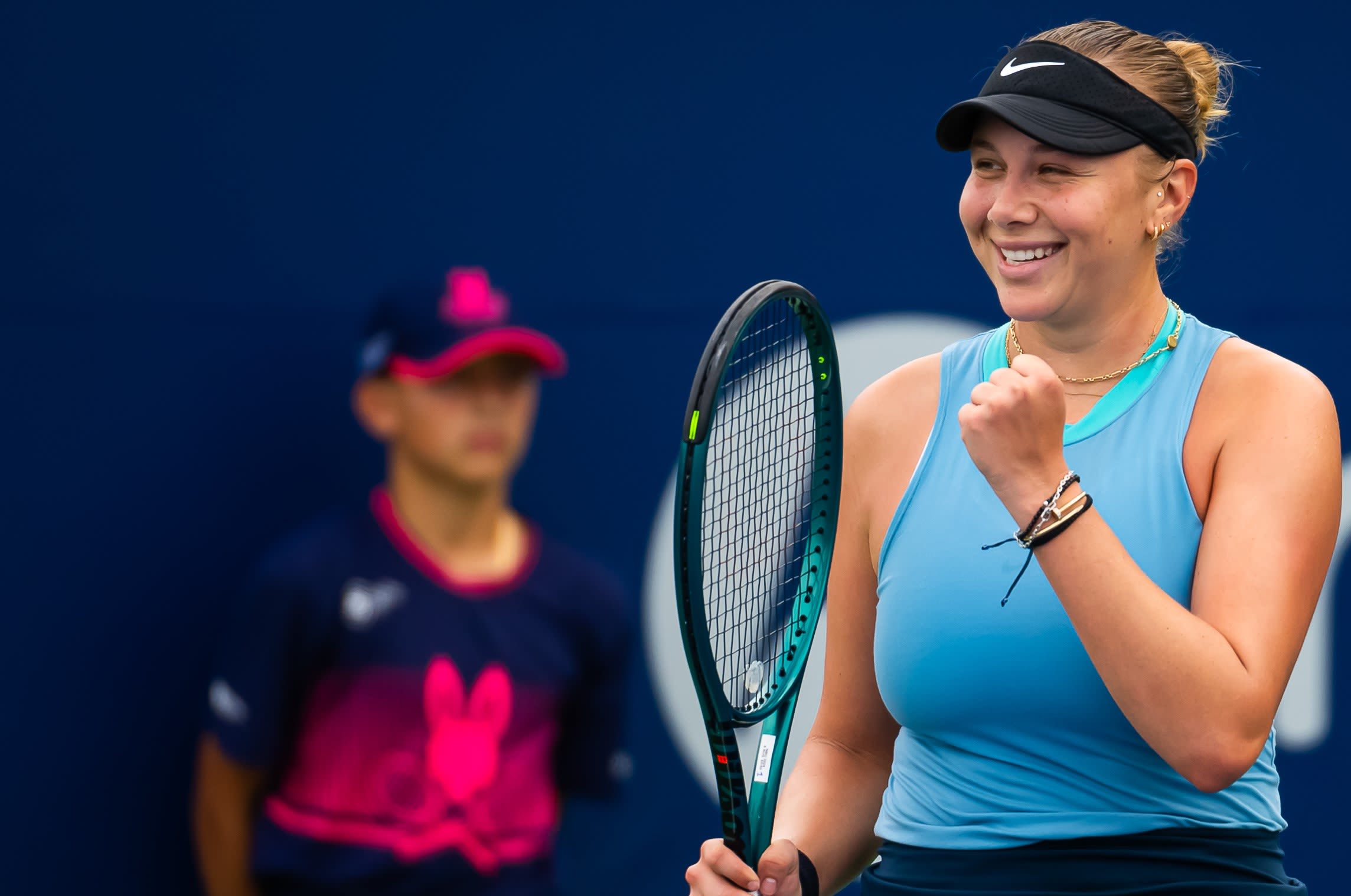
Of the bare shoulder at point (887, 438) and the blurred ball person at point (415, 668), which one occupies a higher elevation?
the bare shoulder at point (887, 438)

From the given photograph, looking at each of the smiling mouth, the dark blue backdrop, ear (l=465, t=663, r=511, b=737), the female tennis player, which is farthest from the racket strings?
the dark blue backdrop

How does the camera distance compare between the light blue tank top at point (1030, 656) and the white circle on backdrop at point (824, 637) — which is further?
the white circle on backdrop at point (824, 637)

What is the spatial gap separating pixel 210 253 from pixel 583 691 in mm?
1089

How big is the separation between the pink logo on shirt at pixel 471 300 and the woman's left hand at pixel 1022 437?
169 cm

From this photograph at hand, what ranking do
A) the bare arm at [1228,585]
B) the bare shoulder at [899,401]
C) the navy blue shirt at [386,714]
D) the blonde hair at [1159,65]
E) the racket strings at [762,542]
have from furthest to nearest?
the navy blue shirt at [386,714]
the racket strings at [762,542]
the bare shoulder at [899,401]
the blonde hair at [1159,65]
the bare arm at [1228,585]

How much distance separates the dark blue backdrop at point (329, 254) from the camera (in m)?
2.82

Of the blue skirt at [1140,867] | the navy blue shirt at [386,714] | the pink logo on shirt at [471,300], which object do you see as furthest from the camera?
the pink logo on shirt at [471,300]

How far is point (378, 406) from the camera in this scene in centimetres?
294

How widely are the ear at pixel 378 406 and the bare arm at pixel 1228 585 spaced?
→ 5.80 feet

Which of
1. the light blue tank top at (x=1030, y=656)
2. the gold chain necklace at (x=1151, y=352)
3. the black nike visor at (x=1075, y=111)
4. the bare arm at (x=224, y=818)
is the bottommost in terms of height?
Answer: the bare arm at (x=224, y=818)

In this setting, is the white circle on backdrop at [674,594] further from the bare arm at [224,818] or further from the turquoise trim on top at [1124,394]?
the turquoise trim on top at [1124,394]

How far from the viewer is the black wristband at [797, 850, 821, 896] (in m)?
1.58

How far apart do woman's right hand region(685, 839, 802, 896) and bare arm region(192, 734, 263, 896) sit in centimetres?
150

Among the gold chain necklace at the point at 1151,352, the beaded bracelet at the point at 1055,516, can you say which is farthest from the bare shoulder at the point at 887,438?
the beaded bracelet at the point at 1055,516
